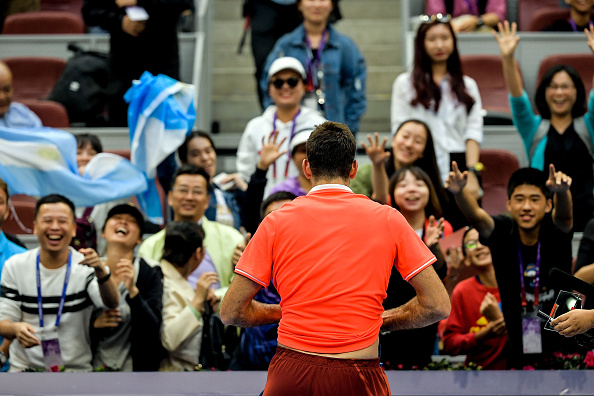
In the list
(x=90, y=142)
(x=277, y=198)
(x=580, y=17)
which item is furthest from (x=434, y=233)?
(x=580, y=17)

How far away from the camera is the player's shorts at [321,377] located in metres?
2.63

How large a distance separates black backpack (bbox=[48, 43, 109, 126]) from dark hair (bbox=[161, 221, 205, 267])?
7.96 feet

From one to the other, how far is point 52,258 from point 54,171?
0.92 m

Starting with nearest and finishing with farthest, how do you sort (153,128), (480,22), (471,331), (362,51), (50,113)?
(471,331) < (153,128) < (50,113) < (480,22) < (362,51)

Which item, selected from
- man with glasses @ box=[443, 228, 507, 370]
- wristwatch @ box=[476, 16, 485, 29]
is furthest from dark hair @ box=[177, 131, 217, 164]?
wristwatch @ box=[476, 16, 485, 29]

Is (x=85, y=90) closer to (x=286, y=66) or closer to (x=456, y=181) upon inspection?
(x=286, y=66)

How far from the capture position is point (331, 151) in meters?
2.77

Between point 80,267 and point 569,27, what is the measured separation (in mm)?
4889

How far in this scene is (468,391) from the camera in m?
3.56

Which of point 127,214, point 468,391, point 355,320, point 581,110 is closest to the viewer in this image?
point 355,320


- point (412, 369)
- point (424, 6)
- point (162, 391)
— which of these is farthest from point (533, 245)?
point (424, 6)

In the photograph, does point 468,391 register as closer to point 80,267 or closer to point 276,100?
point 80,267

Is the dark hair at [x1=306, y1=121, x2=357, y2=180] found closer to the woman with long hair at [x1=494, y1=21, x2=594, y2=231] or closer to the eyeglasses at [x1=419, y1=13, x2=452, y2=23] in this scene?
the woman with long hair at [x1=494, y1=21, x2=594, y2=231]

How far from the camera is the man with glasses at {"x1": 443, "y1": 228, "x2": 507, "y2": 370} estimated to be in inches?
171
